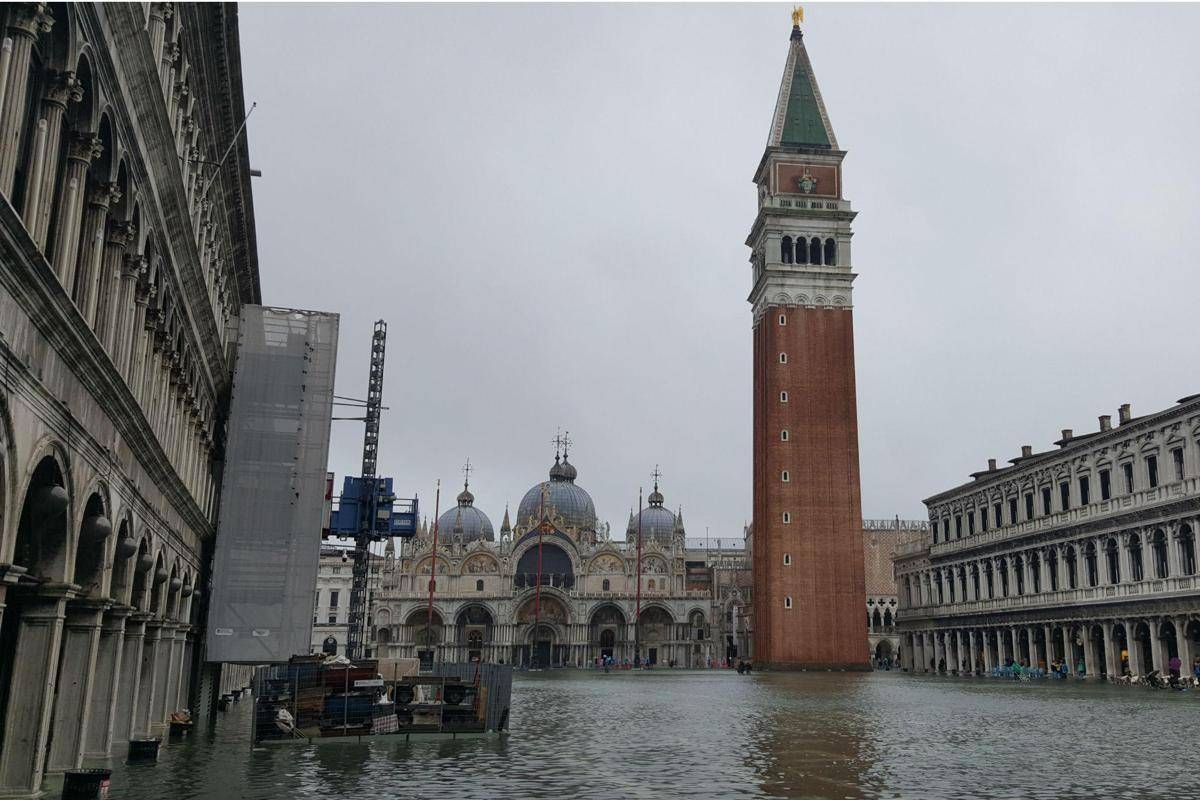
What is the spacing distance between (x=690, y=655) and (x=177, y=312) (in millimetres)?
86119

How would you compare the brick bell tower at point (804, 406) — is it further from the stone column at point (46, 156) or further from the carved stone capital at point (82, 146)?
the stone column at point (46, 156)

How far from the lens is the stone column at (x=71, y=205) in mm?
11930

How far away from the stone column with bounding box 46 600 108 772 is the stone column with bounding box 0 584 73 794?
1.48 meters

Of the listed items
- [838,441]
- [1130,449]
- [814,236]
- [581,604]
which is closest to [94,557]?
[1130,449]

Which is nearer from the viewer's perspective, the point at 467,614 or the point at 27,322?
the point at 27,322

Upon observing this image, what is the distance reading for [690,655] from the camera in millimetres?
101438

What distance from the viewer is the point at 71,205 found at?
475 inches

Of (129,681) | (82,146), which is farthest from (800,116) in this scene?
(82,146)

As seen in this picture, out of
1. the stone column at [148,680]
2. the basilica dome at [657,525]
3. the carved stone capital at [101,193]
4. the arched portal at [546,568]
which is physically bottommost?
the stone column at [148,680]

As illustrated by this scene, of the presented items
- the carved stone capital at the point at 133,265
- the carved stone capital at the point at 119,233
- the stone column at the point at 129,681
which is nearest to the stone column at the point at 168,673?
the stone column at the point at 129,681

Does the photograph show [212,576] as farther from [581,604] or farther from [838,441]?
[581,604]

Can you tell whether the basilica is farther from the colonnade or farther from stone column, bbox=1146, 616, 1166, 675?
stone column, bbox=1146, 616, 1166, 675

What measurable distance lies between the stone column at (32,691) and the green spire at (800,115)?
7737cm

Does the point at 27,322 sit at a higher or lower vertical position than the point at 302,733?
higher
